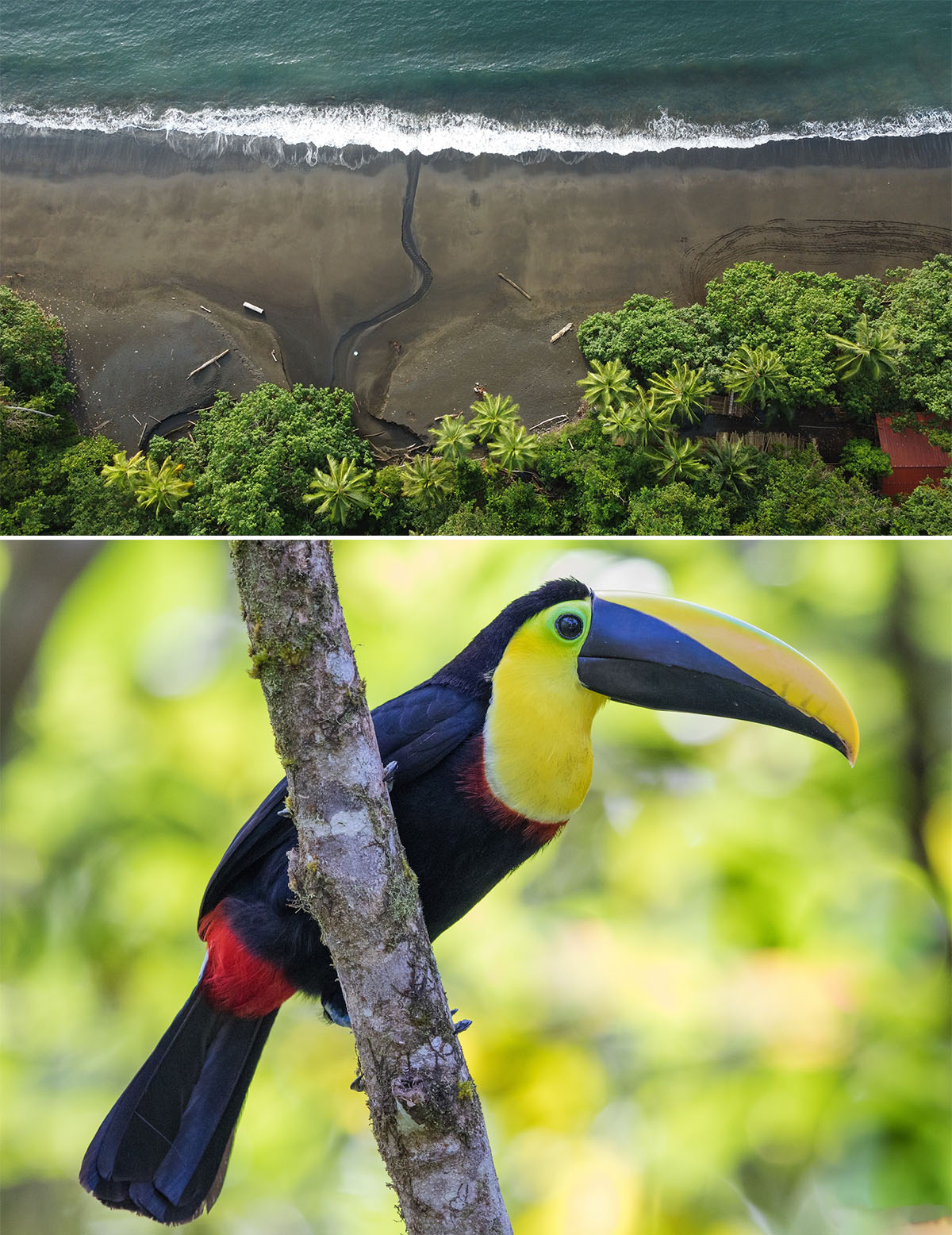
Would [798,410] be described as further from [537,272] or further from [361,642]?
[361,642]

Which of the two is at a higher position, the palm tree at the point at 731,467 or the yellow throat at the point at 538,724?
the palm tree at the point at 731,467

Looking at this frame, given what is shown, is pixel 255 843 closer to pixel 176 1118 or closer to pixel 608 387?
pixel 176 1118

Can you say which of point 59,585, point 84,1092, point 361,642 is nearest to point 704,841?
point 361,642

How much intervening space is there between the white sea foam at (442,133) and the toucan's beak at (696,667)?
4753 millimetres

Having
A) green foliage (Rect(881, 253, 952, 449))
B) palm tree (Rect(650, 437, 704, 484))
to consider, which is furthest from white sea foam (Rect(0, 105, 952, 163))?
palm tree (Rect(650, 437, 704, 484))

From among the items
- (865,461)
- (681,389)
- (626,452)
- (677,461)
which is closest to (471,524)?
(626,452)

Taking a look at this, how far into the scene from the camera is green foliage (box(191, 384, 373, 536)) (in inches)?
206

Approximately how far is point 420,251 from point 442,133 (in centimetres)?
103

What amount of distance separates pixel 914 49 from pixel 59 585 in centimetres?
717

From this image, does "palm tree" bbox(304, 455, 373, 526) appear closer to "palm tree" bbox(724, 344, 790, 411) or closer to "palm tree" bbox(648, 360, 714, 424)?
"palm tree" bbox(648, 360, 714, 424)

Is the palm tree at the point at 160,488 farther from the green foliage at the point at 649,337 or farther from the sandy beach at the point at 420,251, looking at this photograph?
the green foliage at the point at 649,337

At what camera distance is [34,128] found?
248 inches

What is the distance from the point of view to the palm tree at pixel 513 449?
530 cm

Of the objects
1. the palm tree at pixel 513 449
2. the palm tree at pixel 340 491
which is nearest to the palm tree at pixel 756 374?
the palm tree at pixel 513 449
